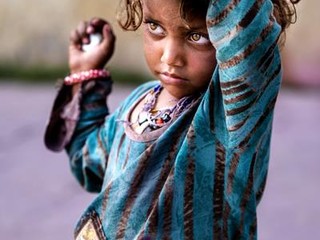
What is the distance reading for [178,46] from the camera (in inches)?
68.9

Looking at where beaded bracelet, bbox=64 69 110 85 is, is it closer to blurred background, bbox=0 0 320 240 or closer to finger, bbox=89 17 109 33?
finger, bbox=89 17 109 33

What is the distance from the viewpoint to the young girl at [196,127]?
165 centimetres

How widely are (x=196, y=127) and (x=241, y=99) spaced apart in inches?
5.1

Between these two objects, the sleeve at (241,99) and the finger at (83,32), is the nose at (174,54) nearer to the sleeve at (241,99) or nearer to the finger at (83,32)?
the sleeve at (241,99)

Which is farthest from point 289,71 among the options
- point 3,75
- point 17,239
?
point 17,239

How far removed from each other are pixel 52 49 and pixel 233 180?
7669mm

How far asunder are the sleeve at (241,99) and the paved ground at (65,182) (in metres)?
3.14

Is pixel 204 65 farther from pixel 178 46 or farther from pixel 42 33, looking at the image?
pixel 42 33

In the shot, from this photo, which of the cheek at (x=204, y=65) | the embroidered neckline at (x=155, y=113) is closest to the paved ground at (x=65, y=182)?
the embroidered neckline at (x=155, y=113)

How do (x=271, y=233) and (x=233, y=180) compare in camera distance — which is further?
(x=271, y=233)

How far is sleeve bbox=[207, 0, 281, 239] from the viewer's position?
1.63 m

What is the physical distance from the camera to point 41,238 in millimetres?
4906

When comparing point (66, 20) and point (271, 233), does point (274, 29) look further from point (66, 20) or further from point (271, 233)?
→ point (66, 20)

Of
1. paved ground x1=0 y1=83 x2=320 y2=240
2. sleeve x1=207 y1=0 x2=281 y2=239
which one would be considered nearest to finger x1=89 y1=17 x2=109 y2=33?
sleeve x1=207 y1=0 x2=281 y2=239
